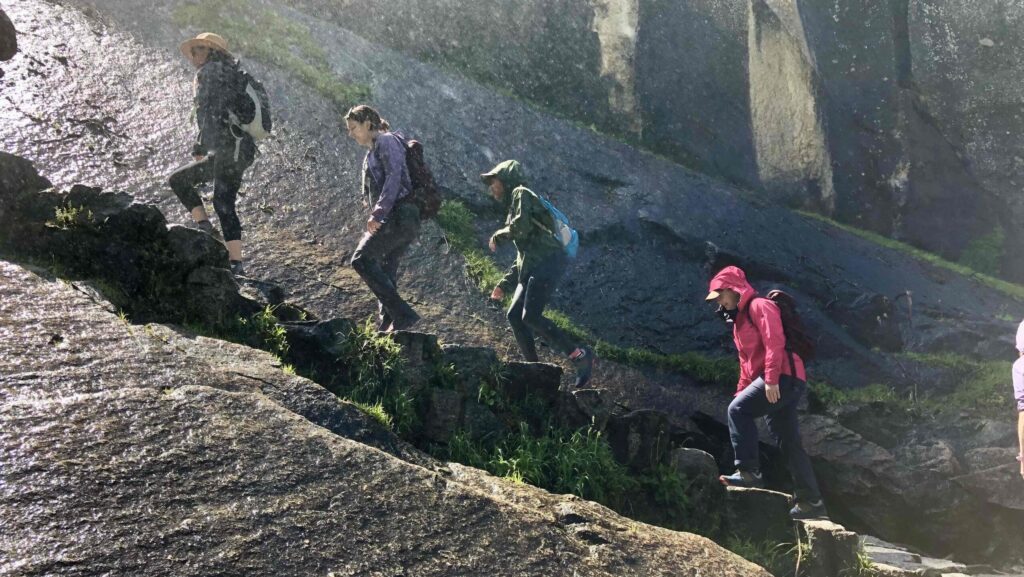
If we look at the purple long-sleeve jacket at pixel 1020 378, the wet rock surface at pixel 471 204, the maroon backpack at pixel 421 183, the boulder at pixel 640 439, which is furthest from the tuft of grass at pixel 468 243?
the purple long-sleeve jacket at pixel 1020 378

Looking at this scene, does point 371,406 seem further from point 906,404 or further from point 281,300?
point 906,404

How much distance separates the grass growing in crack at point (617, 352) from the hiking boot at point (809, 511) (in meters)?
3.23

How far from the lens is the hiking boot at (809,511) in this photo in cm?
693

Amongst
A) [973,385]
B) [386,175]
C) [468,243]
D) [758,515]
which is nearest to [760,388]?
[758,515]

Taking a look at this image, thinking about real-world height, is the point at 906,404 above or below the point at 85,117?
below

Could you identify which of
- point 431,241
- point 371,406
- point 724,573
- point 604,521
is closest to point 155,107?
point 431,241

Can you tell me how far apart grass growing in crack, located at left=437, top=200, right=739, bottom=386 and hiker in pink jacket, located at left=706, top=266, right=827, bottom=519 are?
2.96 meters

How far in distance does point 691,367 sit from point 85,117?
767cm

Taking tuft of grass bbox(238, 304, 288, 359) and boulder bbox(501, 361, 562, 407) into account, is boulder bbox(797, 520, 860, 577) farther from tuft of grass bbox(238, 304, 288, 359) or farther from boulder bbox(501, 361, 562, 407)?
tuft of grass bbox(238, 304, 288, 359)

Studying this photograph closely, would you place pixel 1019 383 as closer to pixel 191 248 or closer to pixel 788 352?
pixel 788 352

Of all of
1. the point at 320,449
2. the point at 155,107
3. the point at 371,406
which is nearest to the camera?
the point at 320,449

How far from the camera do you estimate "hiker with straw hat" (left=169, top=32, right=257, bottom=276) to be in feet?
24.8

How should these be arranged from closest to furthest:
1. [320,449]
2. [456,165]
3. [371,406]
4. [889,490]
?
[320,449], [371,406], [889,490], [456,165]

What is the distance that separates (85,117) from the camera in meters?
9.72
